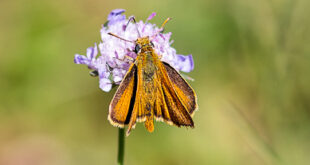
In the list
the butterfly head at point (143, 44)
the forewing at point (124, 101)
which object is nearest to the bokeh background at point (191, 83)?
the butterfly head at point (143, 44)

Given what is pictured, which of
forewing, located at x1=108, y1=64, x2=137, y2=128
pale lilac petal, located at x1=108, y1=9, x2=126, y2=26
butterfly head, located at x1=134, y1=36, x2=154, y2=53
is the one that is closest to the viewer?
forewing, located at x1=108, y1=64, x2=137, y2=128

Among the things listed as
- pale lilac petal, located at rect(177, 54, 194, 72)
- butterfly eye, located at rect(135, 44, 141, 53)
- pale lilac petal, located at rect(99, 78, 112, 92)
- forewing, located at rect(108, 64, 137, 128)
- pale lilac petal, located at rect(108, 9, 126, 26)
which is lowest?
forewing, located at rect(108, 64, 137, 128)

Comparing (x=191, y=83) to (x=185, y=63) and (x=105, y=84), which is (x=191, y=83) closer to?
(x=185, y=63)

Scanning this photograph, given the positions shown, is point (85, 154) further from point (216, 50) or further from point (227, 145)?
point (216, 50)

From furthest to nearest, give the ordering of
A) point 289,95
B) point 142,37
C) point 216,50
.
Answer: point 216,50 < point 289,95 < point 142,37

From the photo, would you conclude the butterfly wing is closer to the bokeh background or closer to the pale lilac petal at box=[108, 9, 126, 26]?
the pale lilac petal at box=[108, 9, 126, 26]

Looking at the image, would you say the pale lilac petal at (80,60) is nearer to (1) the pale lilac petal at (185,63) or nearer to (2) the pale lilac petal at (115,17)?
(2) the pale lilac petal at (115,17)

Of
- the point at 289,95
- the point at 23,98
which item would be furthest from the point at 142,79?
the point at 23,98

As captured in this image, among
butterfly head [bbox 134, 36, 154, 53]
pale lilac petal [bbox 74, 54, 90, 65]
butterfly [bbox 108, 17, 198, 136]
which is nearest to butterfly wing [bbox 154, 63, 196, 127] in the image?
butterfly [bbox 108, 17, 198, 136]
